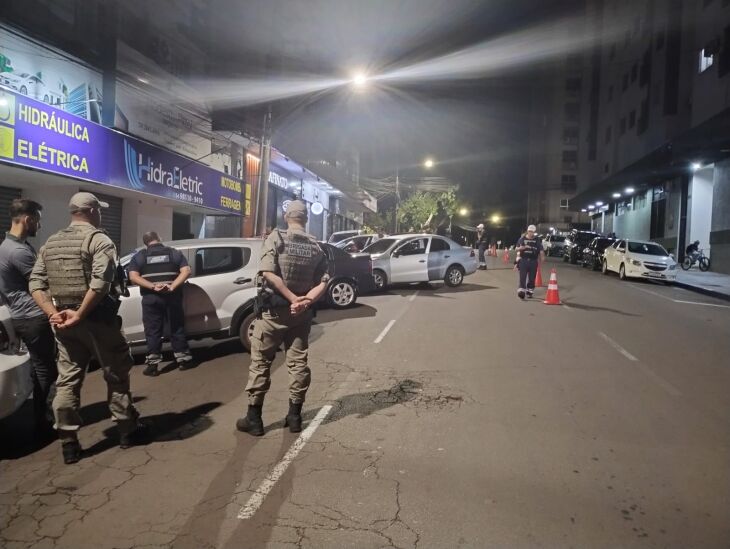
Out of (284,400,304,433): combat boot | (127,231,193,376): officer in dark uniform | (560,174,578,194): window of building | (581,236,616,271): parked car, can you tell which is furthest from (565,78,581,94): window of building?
(284,400,304,433): combat boot

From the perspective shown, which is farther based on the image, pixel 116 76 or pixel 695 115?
pixel 695 115

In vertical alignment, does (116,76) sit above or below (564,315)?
above

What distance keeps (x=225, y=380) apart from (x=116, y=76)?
10.6 m

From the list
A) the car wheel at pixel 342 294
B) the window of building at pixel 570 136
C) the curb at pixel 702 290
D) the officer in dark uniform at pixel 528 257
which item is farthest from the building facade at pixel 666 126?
the window of building at pixel 570 136

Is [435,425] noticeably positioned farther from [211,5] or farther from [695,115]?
[695,115]

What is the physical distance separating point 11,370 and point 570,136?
86.4 m

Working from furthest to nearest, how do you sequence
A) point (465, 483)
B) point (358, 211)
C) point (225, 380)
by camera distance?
point (358, 211), point (225, 380), point (465, 483)

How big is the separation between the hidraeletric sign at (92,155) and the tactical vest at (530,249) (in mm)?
9384

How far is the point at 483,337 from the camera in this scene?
847 centimetres

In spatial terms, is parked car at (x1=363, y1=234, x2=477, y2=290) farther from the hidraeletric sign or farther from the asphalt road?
the asphalt road

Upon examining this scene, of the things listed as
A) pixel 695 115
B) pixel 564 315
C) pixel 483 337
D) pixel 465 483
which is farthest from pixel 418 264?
pixel 695 115

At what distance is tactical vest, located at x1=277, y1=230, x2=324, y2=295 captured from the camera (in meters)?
4.44

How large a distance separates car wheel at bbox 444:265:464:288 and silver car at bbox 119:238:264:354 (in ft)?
29.7

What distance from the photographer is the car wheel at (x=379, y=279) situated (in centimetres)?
1453
